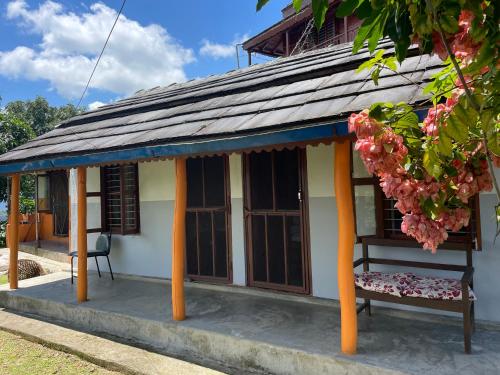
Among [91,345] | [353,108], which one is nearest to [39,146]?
[91,345]

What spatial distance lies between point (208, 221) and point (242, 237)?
79 centimetres

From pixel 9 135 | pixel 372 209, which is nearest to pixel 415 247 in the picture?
pixel 372 209

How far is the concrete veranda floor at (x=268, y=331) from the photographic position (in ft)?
12.3

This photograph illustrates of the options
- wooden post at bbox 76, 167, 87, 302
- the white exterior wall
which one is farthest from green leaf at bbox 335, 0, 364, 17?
wooden post at bbox 76, 167, 87, 302

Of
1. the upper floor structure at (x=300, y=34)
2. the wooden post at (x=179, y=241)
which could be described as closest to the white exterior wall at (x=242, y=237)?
the wooden post at (x=179, y=241)

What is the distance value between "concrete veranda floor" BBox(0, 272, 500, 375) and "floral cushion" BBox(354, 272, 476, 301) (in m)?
0.52

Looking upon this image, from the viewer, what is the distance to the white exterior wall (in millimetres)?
4486

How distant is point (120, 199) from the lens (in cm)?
811

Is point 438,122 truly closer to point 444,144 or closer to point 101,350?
point 444,144

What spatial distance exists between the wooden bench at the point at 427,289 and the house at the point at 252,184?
0.15 metres

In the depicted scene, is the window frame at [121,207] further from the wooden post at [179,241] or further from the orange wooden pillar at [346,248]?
the orange wooden pillar at [346,248]

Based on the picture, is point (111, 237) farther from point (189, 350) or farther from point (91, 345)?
point (189, 350)

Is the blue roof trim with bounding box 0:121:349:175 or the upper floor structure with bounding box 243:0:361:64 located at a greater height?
the upper floor structure with bounding box 243:0:361:64

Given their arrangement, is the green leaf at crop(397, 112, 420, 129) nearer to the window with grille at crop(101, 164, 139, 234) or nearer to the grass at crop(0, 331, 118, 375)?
the grass at crop(0, 331, 118, 375)
